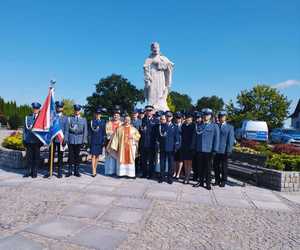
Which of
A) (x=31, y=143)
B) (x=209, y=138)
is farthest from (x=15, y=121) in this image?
(x=209, y=138)

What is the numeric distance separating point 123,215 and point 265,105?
138ft

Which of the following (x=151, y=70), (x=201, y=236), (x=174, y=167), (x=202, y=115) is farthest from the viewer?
(x=151, y=70)

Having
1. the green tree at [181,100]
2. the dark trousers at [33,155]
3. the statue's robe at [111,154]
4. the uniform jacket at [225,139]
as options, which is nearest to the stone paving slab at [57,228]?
the dark trousers at [33,155]

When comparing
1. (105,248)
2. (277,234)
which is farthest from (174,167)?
(105,248)

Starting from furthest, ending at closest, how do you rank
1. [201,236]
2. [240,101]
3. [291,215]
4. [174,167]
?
[240,101] < [174,167] < [291,215] < [201,236]

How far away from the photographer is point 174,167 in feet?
28.9

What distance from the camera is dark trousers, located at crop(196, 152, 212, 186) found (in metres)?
7.40

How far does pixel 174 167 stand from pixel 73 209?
412cm

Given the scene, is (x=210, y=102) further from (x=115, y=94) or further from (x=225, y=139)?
(x=225, y=139)

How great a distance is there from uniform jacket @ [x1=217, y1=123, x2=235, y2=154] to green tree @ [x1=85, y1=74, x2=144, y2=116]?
5289cm

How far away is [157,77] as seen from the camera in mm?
11602

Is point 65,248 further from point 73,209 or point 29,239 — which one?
point 73,209

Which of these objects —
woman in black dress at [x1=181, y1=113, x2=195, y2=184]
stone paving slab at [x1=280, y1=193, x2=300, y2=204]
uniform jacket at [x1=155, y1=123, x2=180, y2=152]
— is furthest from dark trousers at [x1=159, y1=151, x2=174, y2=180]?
stone paving slab at [x1=280, y1=193, x2=300, y2=204]

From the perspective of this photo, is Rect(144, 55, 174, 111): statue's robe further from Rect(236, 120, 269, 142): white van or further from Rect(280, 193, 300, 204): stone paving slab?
Rect(236, 120, 269, 142): white van
